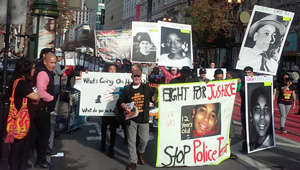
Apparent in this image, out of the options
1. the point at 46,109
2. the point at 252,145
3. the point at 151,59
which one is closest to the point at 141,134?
the point at 46,109

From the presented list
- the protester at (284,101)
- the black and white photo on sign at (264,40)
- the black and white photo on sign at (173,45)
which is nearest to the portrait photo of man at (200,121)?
the black and white photo on sign at (264,40)

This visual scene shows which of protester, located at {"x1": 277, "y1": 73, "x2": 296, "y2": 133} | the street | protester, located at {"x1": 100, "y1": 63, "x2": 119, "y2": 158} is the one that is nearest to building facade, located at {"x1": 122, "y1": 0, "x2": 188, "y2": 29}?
protester, located at {"x1": 277, "y1": 73, "x2": 296, "y2": 133}

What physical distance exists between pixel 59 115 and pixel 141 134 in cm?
409

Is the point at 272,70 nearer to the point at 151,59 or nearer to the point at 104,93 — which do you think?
the point at 104,93

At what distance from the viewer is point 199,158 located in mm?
6363

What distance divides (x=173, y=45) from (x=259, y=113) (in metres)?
4.75

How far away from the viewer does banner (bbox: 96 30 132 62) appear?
17.8 metres

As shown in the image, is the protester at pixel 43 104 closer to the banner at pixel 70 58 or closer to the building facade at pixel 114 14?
the banner at pixel 70 58

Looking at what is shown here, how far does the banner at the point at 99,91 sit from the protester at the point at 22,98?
2.41 meters

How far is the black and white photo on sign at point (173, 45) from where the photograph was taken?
1165 cm

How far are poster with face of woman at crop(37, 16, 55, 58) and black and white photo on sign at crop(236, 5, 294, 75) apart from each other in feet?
15.6

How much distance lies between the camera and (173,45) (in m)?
11.7

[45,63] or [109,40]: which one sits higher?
[109,40]

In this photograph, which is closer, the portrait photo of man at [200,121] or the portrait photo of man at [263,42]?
the portrait photo of man at [200,121]
